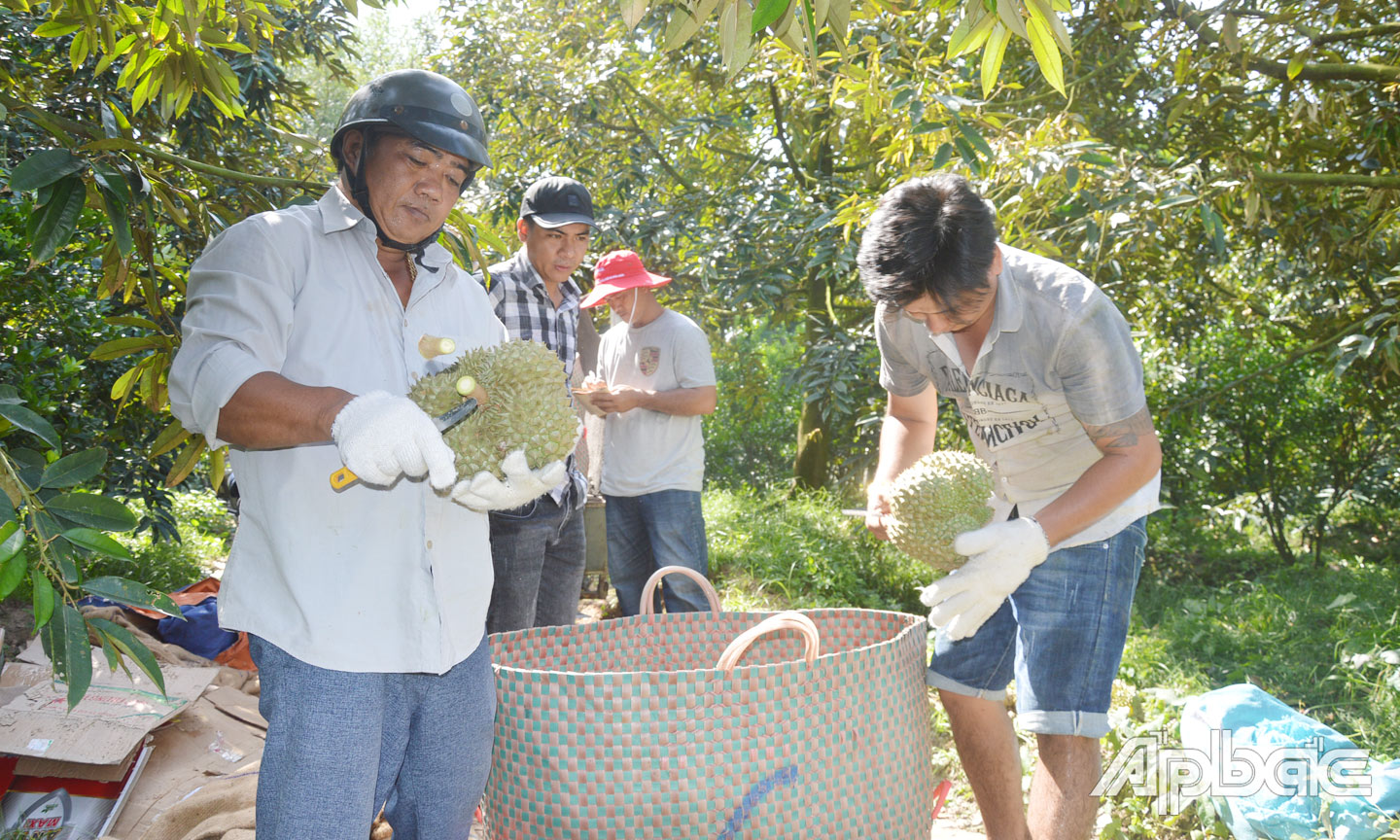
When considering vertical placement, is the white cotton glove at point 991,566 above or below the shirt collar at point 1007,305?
below

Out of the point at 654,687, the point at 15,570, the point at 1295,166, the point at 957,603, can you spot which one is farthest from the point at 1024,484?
the point at 1295,166

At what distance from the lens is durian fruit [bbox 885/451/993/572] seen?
2.22 metres

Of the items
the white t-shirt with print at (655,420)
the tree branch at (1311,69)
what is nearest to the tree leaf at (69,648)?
the white t-shirt with print at (655,420)

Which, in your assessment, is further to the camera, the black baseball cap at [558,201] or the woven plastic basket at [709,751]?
the black baseball cap at [558,201]

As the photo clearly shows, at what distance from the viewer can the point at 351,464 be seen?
1.47 m

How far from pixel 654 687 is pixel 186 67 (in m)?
1.81

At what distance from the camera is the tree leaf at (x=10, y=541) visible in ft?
4.48

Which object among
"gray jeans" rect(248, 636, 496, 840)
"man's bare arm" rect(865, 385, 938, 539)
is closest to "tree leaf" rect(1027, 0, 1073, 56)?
"man's bare arm" rect(865, 385, 938, 539)

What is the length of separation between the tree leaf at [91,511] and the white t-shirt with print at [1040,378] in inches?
68.4

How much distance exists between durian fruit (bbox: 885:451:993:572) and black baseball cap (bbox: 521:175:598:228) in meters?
1.78

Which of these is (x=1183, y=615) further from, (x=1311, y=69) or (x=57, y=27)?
(x=57, y=27)

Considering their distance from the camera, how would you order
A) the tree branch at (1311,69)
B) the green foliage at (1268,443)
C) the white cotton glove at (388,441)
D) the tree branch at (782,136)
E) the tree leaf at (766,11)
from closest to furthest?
the tree leaf at (766,11) → the white cotton glove at (388,441) → the tree branch at (1311,69) → the green foliage at (1268,443) → the tree branch at (782,136)

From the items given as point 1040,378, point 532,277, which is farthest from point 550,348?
point 1040,378

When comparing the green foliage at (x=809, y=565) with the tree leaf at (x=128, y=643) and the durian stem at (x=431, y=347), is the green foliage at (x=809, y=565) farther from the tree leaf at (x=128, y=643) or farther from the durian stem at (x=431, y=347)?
the tree leaf at (x=128, y=643)
